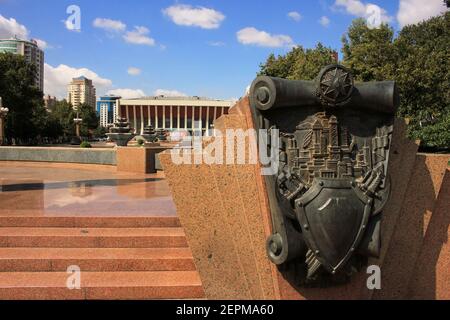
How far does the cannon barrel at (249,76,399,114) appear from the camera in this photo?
10.2ft

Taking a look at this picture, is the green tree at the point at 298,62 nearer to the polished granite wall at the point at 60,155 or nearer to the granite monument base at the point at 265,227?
the polished granite wall at the point at 60,155

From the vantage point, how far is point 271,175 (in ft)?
10.6

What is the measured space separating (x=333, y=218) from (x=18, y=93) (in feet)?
149

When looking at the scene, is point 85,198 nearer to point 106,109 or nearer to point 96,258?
point 96,258

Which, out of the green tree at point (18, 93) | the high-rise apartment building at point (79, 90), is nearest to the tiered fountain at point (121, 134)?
the green tree at point (18, 93)

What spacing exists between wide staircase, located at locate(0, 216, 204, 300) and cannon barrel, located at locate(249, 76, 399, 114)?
2.08 metres

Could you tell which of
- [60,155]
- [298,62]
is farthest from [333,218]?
[298,62]

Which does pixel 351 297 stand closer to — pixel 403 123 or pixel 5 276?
pixel 403 123

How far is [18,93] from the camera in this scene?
135 ft

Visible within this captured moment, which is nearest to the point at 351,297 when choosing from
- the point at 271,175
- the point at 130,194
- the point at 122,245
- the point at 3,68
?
the point at 271,175

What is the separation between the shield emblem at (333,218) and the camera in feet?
10.0

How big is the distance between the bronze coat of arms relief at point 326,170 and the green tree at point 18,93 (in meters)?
43.6

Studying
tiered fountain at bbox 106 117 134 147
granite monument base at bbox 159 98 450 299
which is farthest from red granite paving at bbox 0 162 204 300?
tiered fountain at bbox 106 117 134 147

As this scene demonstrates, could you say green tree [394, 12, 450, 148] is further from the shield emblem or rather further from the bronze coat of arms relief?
the shield emblem
